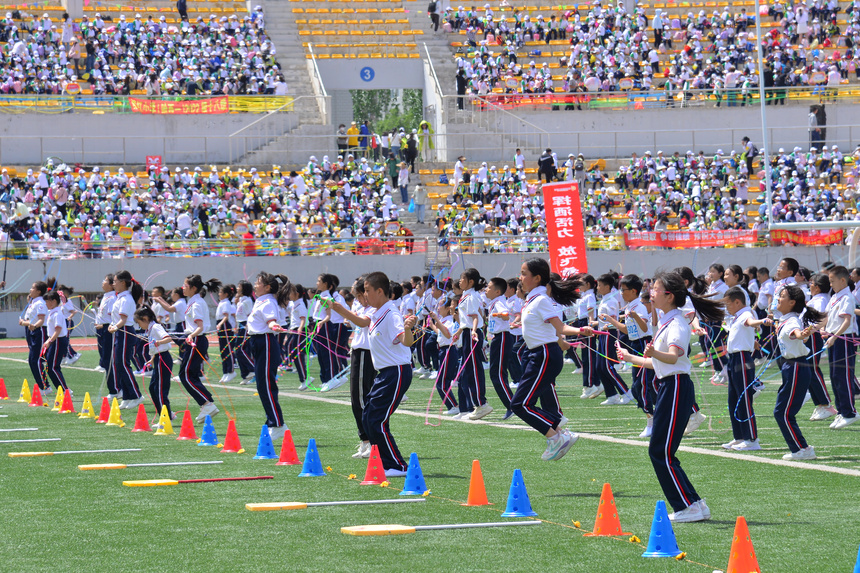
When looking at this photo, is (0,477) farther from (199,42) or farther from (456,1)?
(456,1)

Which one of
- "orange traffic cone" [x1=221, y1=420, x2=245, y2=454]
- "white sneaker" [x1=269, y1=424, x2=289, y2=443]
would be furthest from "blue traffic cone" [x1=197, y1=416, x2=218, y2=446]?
"white sneaker" [x1=269, y1=424, x2=289, y2=443]

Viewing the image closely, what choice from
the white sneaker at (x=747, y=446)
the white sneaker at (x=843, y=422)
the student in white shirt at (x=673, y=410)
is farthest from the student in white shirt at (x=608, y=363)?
the student in white shirt at (x=673, y=410)

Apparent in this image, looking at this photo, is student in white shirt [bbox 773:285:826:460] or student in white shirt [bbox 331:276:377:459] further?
student in white shirt [bbox 773:285:826:460]

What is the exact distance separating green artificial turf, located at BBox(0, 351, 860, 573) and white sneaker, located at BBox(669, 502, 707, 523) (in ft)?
0.34

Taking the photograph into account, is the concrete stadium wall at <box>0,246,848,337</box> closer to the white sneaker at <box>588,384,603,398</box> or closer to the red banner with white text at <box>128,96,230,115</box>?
the red banner with white text at <box>128,96,230,115</box>

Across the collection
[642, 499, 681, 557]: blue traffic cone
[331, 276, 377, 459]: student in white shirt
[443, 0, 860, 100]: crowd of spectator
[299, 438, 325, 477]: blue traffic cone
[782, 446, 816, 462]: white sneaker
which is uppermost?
[443, 0, 860, 100]: crowd of spectator

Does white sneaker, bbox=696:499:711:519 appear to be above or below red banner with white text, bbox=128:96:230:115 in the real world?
below

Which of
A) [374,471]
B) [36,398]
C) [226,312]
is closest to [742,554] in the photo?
[374,471]

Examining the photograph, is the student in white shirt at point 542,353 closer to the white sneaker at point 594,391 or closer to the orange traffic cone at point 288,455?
the orange traffic cone at point 288,455

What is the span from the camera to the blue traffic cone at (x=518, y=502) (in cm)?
768

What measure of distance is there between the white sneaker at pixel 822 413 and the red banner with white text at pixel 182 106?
27.6 metres

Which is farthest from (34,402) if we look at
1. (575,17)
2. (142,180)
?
(575,17)

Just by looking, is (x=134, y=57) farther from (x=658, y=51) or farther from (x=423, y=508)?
(x=423, y=508)

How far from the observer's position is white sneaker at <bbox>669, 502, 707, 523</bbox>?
746 cm
